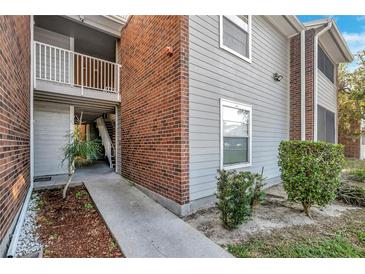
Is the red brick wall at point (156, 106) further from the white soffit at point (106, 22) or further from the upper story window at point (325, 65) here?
A: the upper story window at point (325, 65)

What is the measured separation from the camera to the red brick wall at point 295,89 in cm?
705

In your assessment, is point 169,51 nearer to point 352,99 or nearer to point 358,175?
point 358,175

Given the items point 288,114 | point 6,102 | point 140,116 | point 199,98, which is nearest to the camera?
point 6,102

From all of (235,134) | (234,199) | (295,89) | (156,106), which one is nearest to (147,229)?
(234,199)

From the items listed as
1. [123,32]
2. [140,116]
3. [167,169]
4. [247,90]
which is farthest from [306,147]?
[123,32]

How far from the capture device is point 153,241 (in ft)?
9.34

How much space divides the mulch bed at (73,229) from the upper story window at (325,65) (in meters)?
9.00

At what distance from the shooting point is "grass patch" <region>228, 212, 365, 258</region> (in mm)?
2613

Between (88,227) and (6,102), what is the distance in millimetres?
2207

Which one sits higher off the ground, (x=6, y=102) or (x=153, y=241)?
(x=6, y=102)

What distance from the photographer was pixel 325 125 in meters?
8.54

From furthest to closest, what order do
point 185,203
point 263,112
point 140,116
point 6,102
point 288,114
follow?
point 288,114 → point 263,112 → point 140,116 → point 185,203 → point 6,102

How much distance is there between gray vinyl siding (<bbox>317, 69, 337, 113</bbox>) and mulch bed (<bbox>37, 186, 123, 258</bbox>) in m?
8.15

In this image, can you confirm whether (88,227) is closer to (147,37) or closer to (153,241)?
(153,241)
